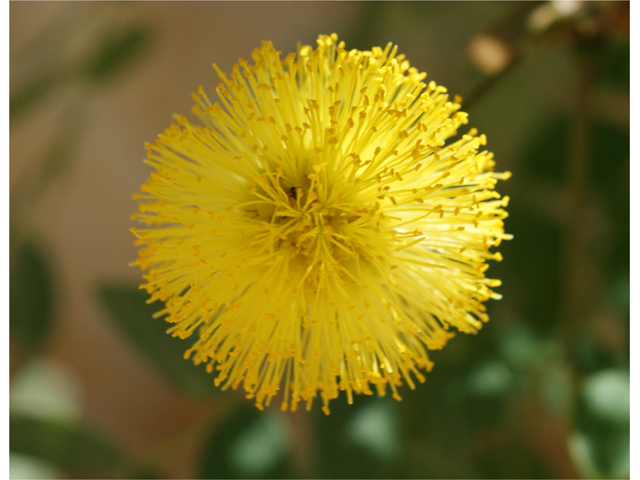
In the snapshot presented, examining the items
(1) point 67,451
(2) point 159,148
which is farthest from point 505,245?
(1) point 67,451

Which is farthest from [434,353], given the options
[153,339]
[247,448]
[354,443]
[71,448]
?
[71,448]

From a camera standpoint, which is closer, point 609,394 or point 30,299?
point 609,394

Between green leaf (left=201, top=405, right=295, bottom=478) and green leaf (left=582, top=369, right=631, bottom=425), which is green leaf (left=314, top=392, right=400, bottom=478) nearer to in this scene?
green leaf (left=201, top=405, right=295, bottom=478)

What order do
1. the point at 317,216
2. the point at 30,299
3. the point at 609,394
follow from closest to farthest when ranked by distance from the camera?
the point at 317,216 < the point at 609,394 < the point at 30,299

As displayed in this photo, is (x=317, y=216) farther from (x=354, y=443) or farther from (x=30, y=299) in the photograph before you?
(x=30, y=299)

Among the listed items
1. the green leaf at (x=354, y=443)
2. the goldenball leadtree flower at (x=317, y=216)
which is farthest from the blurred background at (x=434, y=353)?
the goldenball leadtree flower at (x=317, y=216)

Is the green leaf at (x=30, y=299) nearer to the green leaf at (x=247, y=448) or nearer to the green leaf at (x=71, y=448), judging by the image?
the green leaf at (x=71, y=448)

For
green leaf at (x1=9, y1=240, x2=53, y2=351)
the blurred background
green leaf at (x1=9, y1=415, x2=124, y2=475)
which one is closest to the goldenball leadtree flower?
the blurred background
